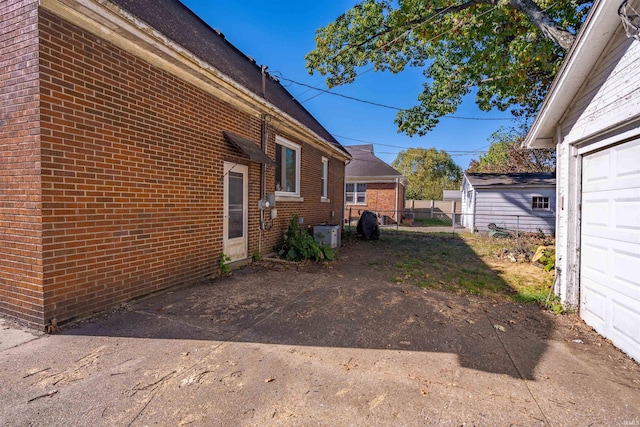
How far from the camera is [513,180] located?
15.9 meters

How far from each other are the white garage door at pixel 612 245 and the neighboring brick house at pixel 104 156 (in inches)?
218

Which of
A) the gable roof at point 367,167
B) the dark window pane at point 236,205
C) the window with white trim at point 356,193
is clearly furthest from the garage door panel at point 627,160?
the window with white trim at point 356,193

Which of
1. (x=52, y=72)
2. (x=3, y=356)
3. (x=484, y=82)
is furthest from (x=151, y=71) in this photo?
(x=484, y=82)

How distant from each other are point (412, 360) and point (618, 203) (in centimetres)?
301

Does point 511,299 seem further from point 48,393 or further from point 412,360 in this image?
point 48,393

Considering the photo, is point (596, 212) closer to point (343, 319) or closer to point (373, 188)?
point (343, 319)

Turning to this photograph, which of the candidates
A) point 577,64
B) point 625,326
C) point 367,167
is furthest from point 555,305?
point 367,167

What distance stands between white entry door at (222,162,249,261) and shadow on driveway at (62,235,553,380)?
0.99 m

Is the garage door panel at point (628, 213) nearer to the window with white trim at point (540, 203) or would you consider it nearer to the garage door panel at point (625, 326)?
the garage door panel at point (625, 326)

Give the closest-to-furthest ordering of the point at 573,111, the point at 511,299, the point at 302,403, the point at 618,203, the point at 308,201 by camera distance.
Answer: the point at 302,403
the point at 618,203
the point at 573,111
the point at 511,299
the point at 308,201

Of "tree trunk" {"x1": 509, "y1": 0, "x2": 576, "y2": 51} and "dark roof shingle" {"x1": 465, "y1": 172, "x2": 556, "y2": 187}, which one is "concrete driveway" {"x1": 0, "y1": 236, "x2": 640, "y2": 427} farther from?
"dark roof shingle" {"x1": 465, "y1": 172, "x2": 556, "y2": 187}

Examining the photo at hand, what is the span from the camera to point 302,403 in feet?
7.41

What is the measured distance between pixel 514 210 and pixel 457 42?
1070cm

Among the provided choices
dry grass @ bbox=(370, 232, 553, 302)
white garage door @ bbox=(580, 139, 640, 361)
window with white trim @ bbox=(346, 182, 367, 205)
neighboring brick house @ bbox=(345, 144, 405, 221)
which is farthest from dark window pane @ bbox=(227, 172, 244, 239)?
window with white trim @ bbox=(346, 182, 367, 205)
